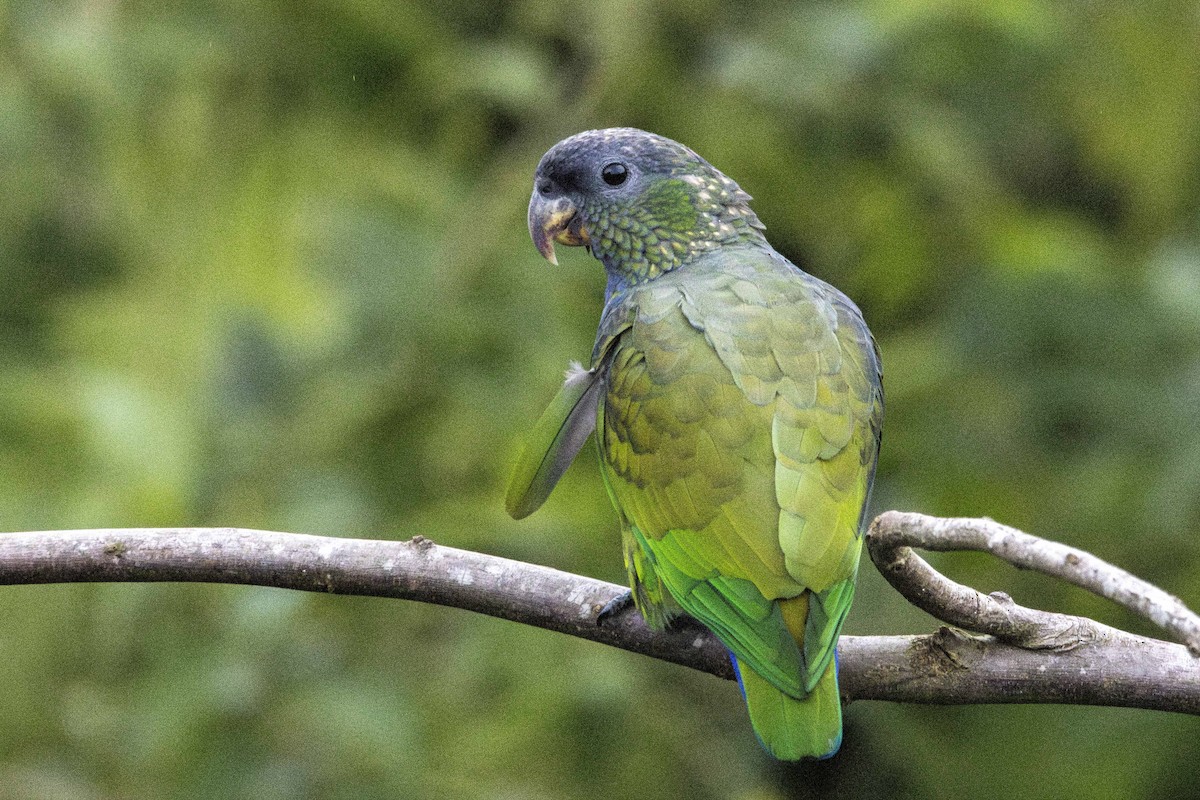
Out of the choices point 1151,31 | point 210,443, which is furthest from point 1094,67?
point 210,443

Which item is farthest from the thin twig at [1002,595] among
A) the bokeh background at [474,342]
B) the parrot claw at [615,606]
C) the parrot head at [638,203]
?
the bokeh background at [474,342]

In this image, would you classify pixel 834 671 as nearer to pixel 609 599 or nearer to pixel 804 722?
pixel 804 722

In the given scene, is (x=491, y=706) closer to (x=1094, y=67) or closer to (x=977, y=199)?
(x=977, y=199)

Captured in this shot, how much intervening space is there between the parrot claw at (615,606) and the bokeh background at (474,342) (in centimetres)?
172

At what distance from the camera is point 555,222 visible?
324 cm

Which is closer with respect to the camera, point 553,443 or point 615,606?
point 615,606

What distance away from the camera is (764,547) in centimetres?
230

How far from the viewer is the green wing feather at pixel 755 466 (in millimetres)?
2205

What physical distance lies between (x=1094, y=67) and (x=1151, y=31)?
0.21 meters

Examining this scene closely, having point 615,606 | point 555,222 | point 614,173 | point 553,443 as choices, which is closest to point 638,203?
point 614,173

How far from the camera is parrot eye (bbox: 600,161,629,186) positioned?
3148mm

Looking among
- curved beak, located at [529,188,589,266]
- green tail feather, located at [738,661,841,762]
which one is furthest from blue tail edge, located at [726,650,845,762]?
curved beak, located at [529,188,589,266]

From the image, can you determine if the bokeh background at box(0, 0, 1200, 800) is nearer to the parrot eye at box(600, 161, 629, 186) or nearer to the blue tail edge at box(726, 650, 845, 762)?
the parrot eye at box(600, 161, 629, 186)

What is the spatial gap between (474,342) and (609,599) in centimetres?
214
